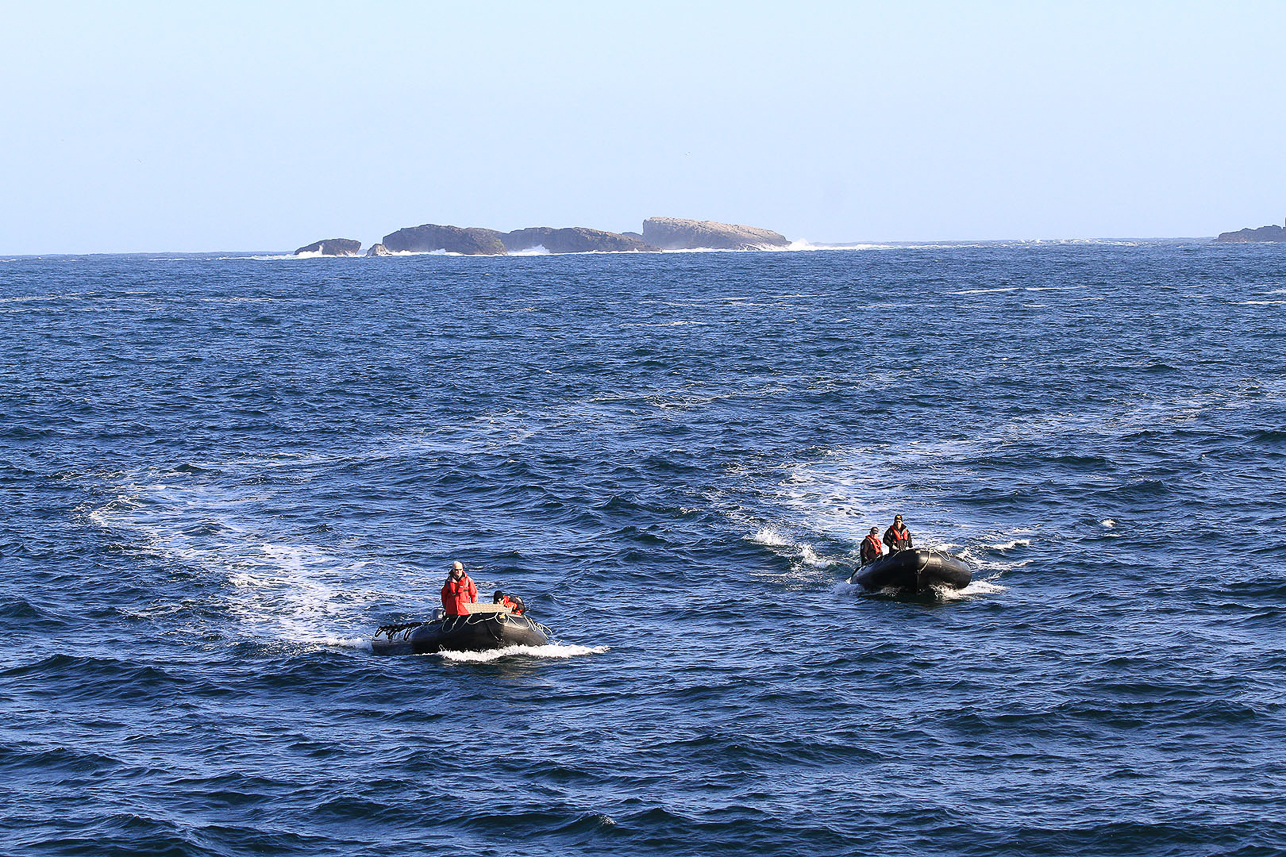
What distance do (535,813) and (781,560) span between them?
1649cm

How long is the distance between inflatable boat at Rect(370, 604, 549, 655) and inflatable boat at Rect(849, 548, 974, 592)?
8.91 m

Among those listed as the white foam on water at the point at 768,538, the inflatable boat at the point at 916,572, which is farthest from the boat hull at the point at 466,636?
the white foam on water at the point at 768,538

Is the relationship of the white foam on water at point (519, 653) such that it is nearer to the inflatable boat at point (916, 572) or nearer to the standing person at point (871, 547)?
the inflatable boat at point (916, 572)

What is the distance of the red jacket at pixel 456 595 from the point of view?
30281mm

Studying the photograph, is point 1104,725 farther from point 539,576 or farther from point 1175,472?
point 1175,472

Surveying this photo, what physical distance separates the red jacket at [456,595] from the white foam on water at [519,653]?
0.94 metres

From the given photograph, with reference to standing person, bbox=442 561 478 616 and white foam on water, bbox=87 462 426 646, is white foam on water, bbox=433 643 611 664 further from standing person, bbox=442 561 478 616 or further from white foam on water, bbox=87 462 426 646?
white foam on water, bbox=87 462 426 646

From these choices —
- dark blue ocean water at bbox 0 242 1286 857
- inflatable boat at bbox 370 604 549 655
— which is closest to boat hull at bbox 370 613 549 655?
inflatable boat at bbox 370 604 549 655

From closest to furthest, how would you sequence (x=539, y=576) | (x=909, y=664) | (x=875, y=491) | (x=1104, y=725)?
(x=1104, y=725) → (x=909, y=664) → (x=539, y=576) → (x=875, y=491)

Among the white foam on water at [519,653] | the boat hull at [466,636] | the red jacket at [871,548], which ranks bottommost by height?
the white foam on water at [519,653]

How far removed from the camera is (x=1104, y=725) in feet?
81.8

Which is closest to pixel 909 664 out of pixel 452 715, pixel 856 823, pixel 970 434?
pixel 856 823

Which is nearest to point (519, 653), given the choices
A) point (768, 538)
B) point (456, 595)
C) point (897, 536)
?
point (456, 595)

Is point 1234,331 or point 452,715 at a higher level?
point 1234,331
